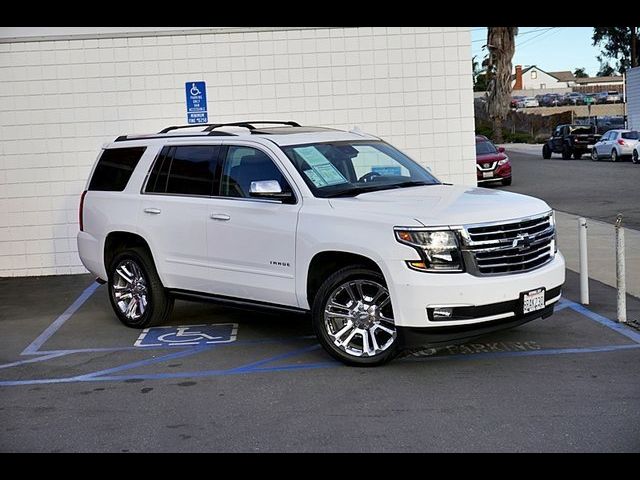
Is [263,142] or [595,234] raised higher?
[263,142]

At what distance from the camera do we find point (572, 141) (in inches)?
1598

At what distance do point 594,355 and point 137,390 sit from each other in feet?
12.2

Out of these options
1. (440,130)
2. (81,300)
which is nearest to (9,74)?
(81,300)

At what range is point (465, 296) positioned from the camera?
22.4ft

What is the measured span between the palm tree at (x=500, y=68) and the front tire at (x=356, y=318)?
3536 cm

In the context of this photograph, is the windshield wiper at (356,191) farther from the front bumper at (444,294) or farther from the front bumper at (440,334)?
the front bumper at (440,334)

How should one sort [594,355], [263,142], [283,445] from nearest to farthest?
[283,445]
[594,355]
[263,142]

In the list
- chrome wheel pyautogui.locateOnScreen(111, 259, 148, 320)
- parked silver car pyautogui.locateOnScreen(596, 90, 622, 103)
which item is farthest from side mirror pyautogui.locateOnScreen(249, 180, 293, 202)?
parked silver car pyautogui.locateOnScreen(596, 90, 622, 103)

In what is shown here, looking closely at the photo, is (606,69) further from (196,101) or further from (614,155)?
(196,101)

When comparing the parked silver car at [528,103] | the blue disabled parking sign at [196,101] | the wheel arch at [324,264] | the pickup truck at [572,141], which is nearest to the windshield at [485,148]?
the pickup truck at [572,141]

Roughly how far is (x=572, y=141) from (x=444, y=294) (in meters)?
35.7

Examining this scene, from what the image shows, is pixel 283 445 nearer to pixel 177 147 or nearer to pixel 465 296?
pixel 465 296

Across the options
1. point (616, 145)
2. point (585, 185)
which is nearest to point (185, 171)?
point (585, 185)
